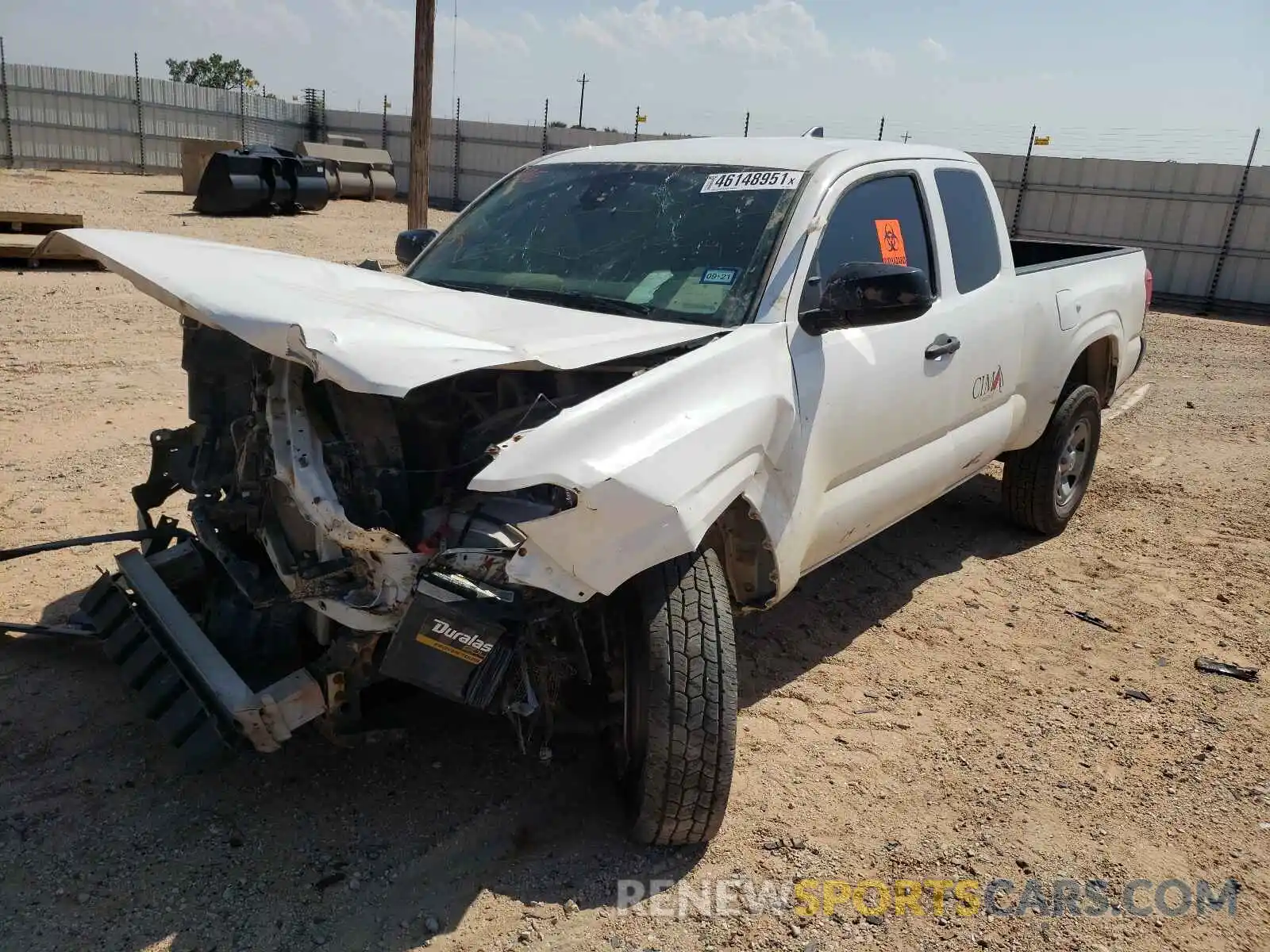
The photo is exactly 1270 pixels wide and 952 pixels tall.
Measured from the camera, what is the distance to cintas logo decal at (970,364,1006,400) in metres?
4.21

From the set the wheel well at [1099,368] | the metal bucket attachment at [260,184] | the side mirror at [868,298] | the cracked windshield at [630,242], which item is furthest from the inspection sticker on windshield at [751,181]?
the metal bucket attachment at [260,184]

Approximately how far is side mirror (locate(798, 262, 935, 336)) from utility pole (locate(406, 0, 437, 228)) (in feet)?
27.2

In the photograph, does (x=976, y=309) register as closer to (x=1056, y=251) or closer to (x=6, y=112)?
(x=1056, y=251)

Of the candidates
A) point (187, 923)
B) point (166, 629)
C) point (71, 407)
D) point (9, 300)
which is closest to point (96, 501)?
point (71, 407)

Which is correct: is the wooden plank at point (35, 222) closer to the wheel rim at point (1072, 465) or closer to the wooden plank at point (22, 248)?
the wooden plank at point (22, 248)

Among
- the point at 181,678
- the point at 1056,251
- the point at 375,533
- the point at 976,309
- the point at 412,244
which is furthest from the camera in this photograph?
the point at 1056,251

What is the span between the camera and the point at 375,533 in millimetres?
2414

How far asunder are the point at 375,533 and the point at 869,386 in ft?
6.01

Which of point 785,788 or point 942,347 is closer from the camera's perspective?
point 785,788

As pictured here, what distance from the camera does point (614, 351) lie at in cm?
268

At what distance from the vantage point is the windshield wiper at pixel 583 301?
333 centimetres

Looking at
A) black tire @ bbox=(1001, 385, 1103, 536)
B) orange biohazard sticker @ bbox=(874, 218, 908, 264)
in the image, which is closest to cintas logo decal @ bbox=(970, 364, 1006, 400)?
orange biohazard sticker @ bbox=(874, 218, 908, 264)

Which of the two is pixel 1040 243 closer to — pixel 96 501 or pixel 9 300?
pixel 96 501

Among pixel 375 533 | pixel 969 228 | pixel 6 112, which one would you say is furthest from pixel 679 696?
pixel 6 112
